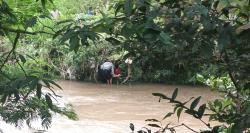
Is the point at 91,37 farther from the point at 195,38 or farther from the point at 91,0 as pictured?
the point at 91,0

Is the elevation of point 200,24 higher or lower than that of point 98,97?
higher

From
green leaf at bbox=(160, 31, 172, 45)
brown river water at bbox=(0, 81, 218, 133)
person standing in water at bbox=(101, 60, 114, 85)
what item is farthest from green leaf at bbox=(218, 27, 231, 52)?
person standing in water at bbox=(101, 60, 114, 85)

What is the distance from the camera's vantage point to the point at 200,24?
1.25m

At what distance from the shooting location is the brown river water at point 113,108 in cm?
841

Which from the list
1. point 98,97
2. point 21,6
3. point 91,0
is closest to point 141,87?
point 98,97

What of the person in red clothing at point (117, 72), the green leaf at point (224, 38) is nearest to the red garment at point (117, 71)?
the person in red clothing at point (117, 72)

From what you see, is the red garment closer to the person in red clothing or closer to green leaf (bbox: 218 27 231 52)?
the person in red clothing

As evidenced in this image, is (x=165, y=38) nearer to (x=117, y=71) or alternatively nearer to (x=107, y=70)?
(x=107, y=70)

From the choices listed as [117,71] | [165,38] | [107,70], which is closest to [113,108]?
[107,70]

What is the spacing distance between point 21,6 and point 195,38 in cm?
288

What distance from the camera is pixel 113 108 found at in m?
10.8

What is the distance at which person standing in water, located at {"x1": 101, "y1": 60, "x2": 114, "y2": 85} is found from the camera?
13.9m

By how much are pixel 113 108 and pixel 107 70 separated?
3272 millimetres

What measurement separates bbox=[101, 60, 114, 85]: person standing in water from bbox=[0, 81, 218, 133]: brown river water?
292 millimetres
